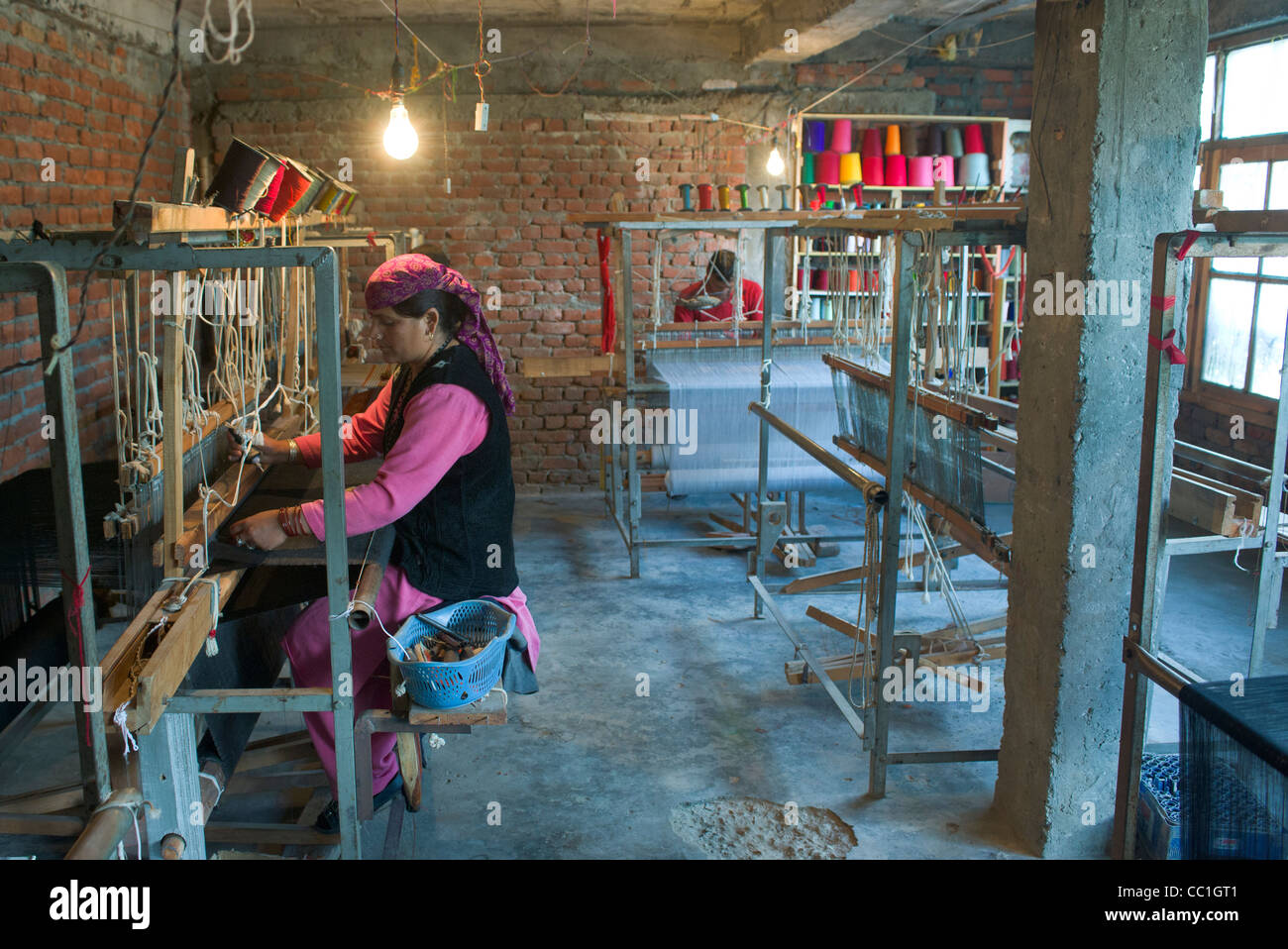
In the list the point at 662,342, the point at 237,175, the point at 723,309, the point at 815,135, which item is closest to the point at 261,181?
the point at 237,175

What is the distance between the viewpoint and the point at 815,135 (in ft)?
20.5

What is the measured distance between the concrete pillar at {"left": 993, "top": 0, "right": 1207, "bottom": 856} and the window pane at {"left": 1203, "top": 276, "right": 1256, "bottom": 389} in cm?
359

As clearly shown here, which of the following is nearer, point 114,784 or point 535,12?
point 114,784

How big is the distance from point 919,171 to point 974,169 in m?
0.34

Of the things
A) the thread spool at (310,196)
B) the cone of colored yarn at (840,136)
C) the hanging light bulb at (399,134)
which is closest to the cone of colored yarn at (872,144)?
the cone of colored yarn at (840,136)

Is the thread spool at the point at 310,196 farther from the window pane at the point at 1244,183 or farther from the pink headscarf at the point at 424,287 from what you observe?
the window pane at the point at 1244,183

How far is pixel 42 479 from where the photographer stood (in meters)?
2.92

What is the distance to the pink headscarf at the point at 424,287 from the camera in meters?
2.35

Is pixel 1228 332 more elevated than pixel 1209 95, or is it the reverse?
pixel 1209 95

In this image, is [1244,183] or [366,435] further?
[1244,183]

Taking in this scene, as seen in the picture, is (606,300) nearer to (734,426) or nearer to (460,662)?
(734,426)

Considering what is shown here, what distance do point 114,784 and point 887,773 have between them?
2098mm
